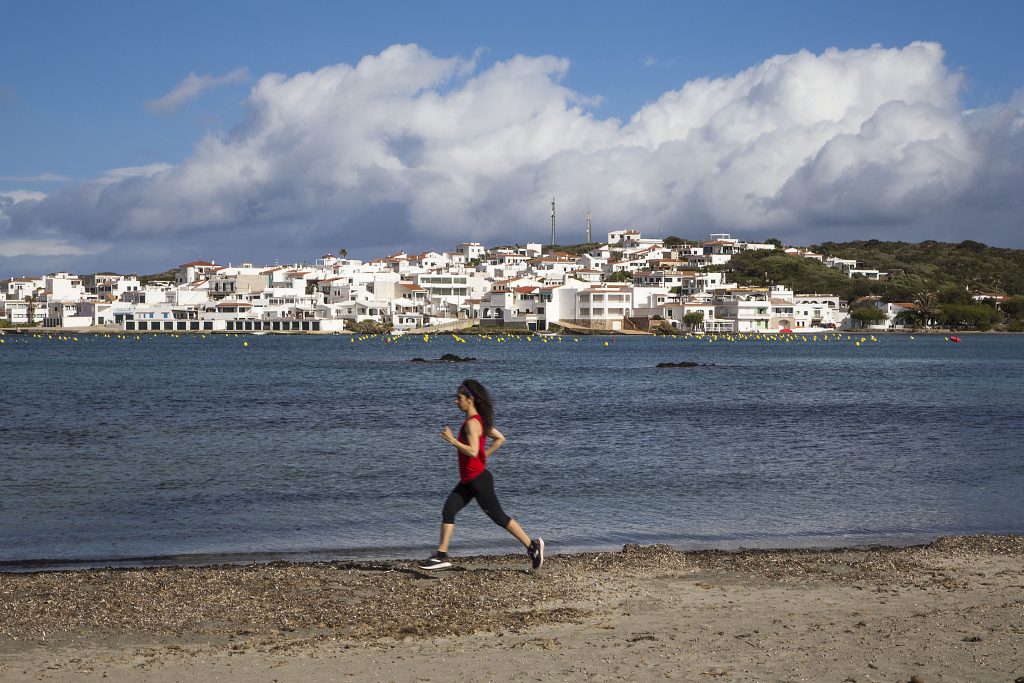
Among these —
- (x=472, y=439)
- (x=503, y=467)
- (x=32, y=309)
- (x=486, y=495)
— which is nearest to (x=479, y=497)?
(x=486, y=495)

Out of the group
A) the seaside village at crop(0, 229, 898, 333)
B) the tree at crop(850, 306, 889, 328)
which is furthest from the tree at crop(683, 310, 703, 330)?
the tree at crop(850, 306, 889, 328)

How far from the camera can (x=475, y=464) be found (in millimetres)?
10383

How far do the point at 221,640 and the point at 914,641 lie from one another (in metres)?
5.30

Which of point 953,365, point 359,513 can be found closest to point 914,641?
point 359,513

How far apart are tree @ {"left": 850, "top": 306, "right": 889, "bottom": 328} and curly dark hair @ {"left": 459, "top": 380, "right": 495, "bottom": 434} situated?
16003cm

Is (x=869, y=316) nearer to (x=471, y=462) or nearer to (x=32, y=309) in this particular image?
(x=32, y=309)

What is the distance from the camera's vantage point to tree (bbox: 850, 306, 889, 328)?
531 ft

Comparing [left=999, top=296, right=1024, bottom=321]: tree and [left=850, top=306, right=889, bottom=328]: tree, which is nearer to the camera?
[left=850, top=306, right=889, bottom=328]: tree

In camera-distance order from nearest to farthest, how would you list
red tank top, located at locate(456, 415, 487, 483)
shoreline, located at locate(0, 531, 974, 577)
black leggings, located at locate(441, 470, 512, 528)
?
red tank top, located at locate(456, 415, 487, 483) → black leggings, located at locate(441, 470, 512, 528) → shoreline, located at locate(0, 531, 974, 577)

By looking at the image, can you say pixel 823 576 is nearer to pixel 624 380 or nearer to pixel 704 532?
pixel 704 532

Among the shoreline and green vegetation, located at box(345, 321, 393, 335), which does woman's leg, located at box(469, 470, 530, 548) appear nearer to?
the shoreline

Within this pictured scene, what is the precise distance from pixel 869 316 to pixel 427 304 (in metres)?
65.3

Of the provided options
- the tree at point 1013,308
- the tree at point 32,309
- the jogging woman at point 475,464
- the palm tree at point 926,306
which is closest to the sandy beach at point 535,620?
the jogging woman at point 475,464

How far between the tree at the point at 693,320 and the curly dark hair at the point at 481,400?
142 m
